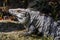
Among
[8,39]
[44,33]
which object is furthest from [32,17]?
[8,39]

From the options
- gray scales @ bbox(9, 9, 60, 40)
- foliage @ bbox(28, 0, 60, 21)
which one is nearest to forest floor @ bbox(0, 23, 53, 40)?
gray scales @ bbox(9, 9, 60, 40)

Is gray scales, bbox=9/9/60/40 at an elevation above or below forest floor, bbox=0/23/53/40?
above

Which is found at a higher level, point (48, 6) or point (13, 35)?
point (48, 6)

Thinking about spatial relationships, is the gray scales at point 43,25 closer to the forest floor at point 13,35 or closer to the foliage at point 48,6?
the forest floor at point 13,35

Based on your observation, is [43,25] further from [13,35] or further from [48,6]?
[48,6]

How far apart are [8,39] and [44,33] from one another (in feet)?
3.52

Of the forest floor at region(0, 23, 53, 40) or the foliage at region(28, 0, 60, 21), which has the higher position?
the foliage at region(28, 0, 60, 21)

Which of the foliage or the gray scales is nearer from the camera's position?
the gray scales

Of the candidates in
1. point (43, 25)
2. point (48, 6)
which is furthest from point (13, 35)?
point (48, 6)

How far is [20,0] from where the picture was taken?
11734 millimetres

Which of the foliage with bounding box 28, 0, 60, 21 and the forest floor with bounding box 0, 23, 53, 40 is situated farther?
the foliage with bounding box 28, 0, 60, 21

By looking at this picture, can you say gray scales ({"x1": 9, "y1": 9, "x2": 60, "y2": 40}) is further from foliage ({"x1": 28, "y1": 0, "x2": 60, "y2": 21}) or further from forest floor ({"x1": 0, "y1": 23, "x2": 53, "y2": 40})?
foliage ({"x1": 28, "y1": 0, "x2": 60, "y2": 21})

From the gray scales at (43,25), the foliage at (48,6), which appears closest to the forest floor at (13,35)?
the gray scales at (43,25)

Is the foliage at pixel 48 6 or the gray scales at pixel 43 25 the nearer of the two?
the gray scales at pixel 43 25
